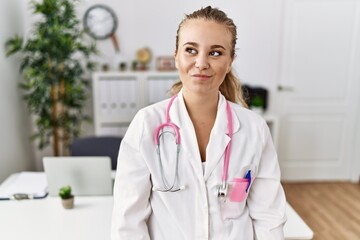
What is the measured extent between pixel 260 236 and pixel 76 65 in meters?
2.30

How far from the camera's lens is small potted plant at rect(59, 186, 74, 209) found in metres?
1.54

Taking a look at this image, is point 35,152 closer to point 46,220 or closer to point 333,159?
point 46,220

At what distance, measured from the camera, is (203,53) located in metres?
1.02

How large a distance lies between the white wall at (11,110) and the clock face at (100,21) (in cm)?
61

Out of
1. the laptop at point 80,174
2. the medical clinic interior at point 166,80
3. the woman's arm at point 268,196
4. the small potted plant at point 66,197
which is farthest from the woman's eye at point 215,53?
the medical clinic interior at point 166,80

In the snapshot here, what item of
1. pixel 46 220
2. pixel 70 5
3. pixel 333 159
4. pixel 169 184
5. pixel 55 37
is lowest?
pixel 333 159

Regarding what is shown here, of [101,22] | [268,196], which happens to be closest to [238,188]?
[268,196]

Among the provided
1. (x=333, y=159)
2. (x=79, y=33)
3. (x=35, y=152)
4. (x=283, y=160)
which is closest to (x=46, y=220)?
(x=79, y=33)

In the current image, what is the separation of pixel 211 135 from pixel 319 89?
2.74 m

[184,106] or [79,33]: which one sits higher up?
[79,33]

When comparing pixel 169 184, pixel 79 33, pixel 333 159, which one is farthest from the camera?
pixel 333 159

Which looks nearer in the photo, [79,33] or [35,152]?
[79,33]

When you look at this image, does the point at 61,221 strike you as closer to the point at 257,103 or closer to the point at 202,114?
the point at 202,114

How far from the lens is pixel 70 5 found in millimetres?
2695
